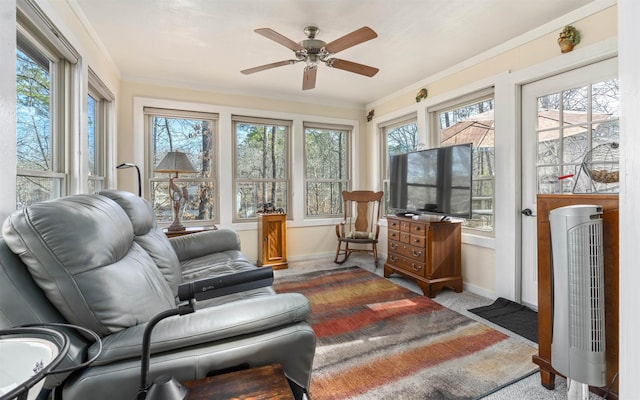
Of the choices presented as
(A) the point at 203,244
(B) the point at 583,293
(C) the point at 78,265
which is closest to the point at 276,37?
(A) the point at 203,244

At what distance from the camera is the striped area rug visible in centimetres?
170

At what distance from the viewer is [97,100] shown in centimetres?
307

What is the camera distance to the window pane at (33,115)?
5.60 feet

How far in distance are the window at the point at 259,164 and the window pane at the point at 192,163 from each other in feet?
1.17

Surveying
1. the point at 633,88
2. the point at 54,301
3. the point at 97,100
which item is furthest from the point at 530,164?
the point at 97,100

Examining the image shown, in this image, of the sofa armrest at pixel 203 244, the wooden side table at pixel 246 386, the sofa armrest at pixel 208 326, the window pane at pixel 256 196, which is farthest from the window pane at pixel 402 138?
the wooden side table at pixel 246 386

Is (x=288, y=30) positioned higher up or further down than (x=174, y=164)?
higher up

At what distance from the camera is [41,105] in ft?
6.35

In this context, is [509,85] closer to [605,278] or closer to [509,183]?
[509,183]

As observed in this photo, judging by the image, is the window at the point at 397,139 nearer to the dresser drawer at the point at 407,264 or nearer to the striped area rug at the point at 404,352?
the dresser drawer at the point at 407,264

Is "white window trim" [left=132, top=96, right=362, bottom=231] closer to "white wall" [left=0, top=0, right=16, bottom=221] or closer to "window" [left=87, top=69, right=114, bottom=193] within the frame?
"window" [left=87, top=69, right=114, bottom=193]

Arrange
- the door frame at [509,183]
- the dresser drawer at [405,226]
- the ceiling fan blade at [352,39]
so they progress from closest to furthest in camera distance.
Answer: the ceiling fan blade at [352,39] < the door frame at [509,183] < the dresser drawer at [405,226]

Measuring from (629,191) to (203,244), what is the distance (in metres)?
2.62

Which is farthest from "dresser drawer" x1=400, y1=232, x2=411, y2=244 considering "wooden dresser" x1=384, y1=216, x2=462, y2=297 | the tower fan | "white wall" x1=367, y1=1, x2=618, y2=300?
the tower fan
